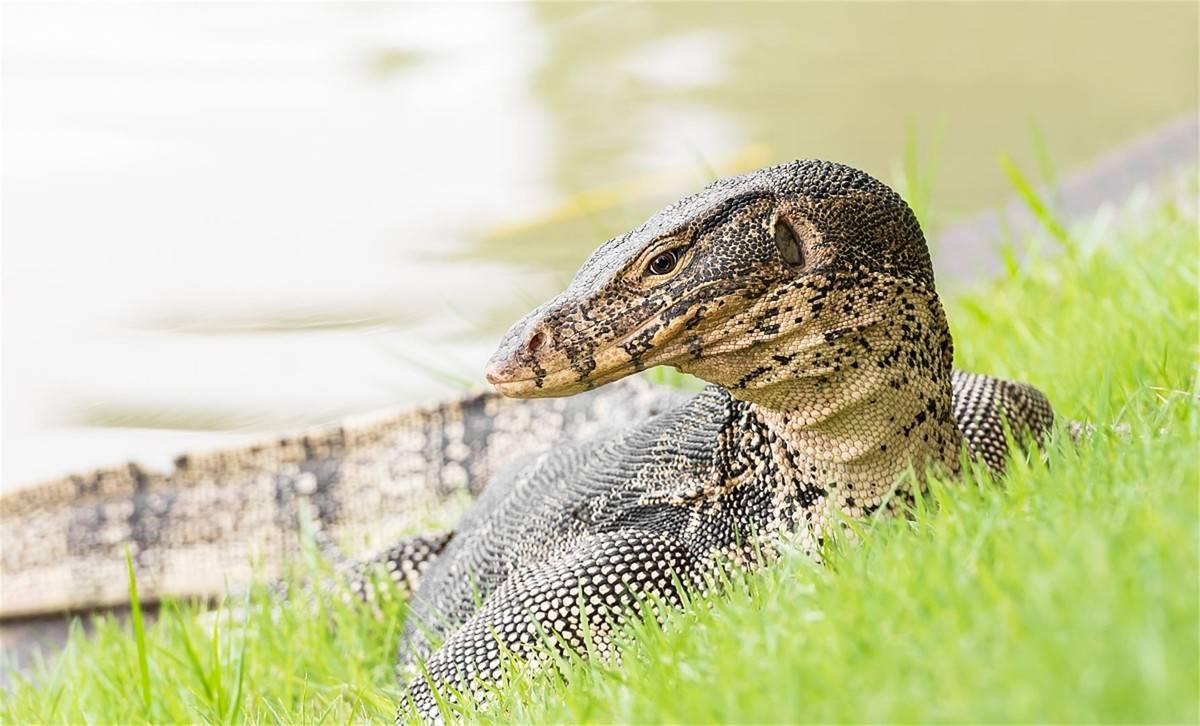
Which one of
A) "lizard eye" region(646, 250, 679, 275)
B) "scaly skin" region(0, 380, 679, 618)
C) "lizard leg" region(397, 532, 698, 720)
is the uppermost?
"lizard eye" region(646, 250, 679, 275)

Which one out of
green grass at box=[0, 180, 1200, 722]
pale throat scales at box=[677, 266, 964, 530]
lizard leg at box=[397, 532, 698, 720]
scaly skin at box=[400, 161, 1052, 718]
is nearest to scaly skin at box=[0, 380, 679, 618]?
green grass at box=[0, 180, 1200, 722]

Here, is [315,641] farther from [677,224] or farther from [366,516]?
[677,224]

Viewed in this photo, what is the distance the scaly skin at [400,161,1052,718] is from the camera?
149 inches

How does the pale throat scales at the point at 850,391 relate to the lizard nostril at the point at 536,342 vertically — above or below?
below

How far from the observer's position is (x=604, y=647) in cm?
428

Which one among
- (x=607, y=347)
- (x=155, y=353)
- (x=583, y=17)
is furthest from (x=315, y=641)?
(x=583, y=17)

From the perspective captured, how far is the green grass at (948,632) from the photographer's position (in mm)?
2420

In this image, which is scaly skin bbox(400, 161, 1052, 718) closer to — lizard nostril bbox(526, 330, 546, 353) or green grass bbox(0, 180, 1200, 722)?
lizard nostril bbox(526, 330, 546, 353)

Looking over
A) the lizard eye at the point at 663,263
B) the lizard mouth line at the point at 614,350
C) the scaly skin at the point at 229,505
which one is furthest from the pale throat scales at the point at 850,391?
the scaly skin at the point at 229,505

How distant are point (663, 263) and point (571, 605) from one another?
1.08 metres

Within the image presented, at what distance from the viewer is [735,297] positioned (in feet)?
12.3

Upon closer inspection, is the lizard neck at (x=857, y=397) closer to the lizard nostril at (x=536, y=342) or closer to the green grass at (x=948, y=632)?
the green grass at (x=948, y=632)

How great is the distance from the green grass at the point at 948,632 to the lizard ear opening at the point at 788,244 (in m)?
0.68

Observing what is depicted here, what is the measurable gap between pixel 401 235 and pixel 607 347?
8118 millimetres
